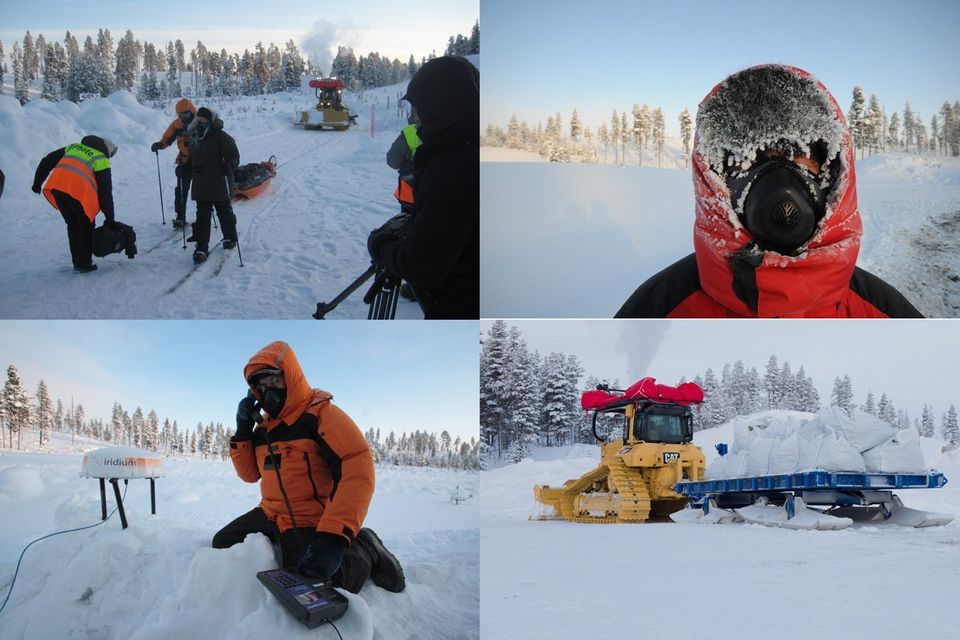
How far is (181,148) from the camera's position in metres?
2.26

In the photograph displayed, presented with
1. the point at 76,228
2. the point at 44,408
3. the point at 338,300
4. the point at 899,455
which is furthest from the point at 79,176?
the point at 899,455

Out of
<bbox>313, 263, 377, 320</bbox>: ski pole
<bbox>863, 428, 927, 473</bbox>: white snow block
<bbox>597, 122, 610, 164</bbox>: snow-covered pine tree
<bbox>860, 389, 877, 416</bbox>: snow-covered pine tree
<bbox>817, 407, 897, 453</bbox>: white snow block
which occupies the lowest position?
<bbox>863, 428, 927, 473</bbox>: white snow block

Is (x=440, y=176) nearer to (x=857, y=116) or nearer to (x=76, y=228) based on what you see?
(x=76, y=228)

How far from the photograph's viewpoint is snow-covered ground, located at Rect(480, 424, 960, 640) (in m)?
1.45

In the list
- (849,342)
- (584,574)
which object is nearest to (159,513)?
(584,574)

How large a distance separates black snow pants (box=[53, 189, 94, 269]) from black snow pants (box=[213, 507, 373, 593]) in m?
1.01

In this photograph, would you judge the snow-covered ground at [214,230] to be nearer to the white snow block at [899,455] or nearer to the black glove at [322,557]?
the black glove at [322,557]

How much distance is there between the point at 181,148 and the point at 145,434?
0.96m

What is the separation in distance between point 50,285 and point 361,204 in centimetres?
103

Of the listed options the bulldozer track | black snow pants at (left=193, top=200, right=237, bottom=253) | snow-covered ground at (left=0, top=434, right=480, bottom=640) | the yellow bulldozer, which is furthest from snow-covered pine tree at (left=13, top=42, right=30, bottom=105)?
the bulldozer track

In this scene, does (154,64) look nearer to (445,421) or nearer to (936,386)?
(445,421)

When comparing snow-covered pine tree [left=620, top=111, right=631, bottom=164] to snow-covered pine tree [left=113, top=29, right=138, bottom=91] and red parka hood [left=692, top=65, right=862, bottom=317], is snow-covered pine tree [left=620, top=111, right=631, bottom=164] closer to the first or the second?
red parka hood [left=692, top=65, right=862, bottom=317]

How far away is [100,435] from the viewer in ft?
7.20

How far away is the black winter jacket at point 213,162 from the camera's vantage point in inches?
87.7
